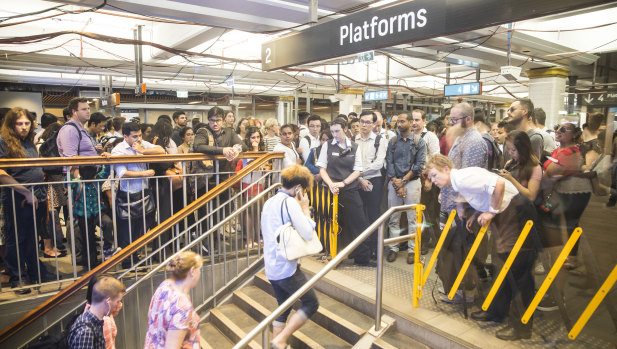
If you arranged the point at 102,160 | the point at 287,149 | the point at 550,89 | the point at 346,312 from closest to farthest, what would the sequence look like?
the point at 346,312
the point at 102,160
the point at 287,149
the point at 550,89

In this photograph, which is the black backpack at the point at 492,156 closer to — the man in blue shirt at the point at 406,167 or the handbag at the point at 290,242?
the man in blue shirt at the point at 406,167

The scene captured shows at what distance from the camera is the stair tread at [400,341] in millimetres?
2916

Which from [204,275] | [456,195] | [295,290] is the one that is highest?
[456,195]

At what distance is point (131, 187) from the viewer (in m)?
4.20

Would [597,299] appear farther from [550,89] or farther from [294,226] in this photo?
[550,89]

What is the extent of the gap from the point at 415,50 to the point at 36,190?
22.6 ft

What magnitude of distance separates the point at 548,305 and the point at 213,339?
3007mm

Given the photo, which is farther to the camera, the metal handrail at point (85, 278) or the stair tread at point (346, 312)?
the metal handrail at point (85, 278)

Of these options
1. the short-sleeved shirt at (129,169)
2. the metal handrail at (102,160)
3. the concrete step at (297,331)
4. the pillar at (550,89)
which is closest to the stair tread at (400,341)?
the concrete step at (297,331)

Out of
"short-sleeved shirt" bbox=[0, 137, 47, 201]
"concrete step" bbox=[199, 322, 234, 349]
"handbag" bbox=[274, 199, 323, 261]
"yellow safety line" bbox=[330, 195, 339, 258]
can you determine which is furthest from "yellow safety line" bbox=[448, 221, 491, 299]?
"short-sleeved shirt" bbox=[0, 137, 47, 201]

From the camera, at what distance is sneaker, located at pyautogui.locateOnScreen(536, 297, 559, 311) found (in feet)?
9.92

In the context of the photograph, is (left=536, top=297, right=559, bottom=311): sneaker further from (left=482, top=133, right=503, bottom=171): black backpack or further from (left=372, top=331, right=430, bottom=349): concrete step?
(left=482, top=133, right=503, bottom=171): black backpack

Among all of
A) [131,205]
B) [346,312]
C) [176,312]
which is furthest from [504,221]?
[131,205]

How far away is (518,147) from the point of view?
3018 mm
